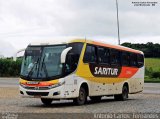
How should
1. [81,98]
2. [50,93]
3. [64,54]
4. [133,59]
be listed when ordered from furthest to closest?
[133,59] < [81,98] < [64,54] < [50,93]

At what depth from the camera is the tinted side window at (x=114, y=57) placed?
2631 centimetres

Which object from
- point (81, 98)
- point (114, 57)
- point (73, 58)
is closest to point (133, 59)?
point (114, 57)

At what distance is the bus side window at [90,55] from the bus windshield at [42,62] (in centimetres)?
166

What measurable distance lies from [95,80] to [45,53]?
143 inches

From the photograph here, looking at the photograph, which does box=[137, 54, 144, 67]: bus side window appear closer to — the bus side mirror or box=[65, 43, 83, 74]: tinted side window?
box=[65, 43, 83, 74]: tinted side window

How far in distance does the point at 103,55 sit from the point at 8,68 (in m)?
51.4

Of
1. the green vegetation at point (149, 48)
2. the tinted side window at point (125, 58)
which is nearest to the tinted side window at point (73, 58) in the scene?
the tinted side window at point (125, 58)

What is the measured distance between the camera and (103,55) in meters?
25.0

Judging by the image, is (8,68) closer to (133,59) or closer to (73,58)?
(133,59)

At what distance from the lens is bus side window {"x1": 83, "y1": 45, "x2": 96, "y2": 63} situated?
896 inches

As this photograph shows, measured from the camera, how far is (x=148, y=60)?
297 ft

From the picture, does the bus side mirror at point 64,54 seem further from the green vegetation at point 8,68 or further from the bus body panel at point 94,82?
the green vegetation at point 8,68

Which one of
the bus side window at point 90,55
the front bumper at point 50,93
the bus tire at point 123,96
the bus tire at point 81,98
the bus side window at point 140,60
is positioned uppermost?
the bus side window at point 90,55

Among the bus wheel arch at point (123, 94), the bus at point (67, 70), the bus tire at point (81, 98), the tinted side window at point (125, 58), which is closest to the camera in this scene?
the bus at point (67, 70)
